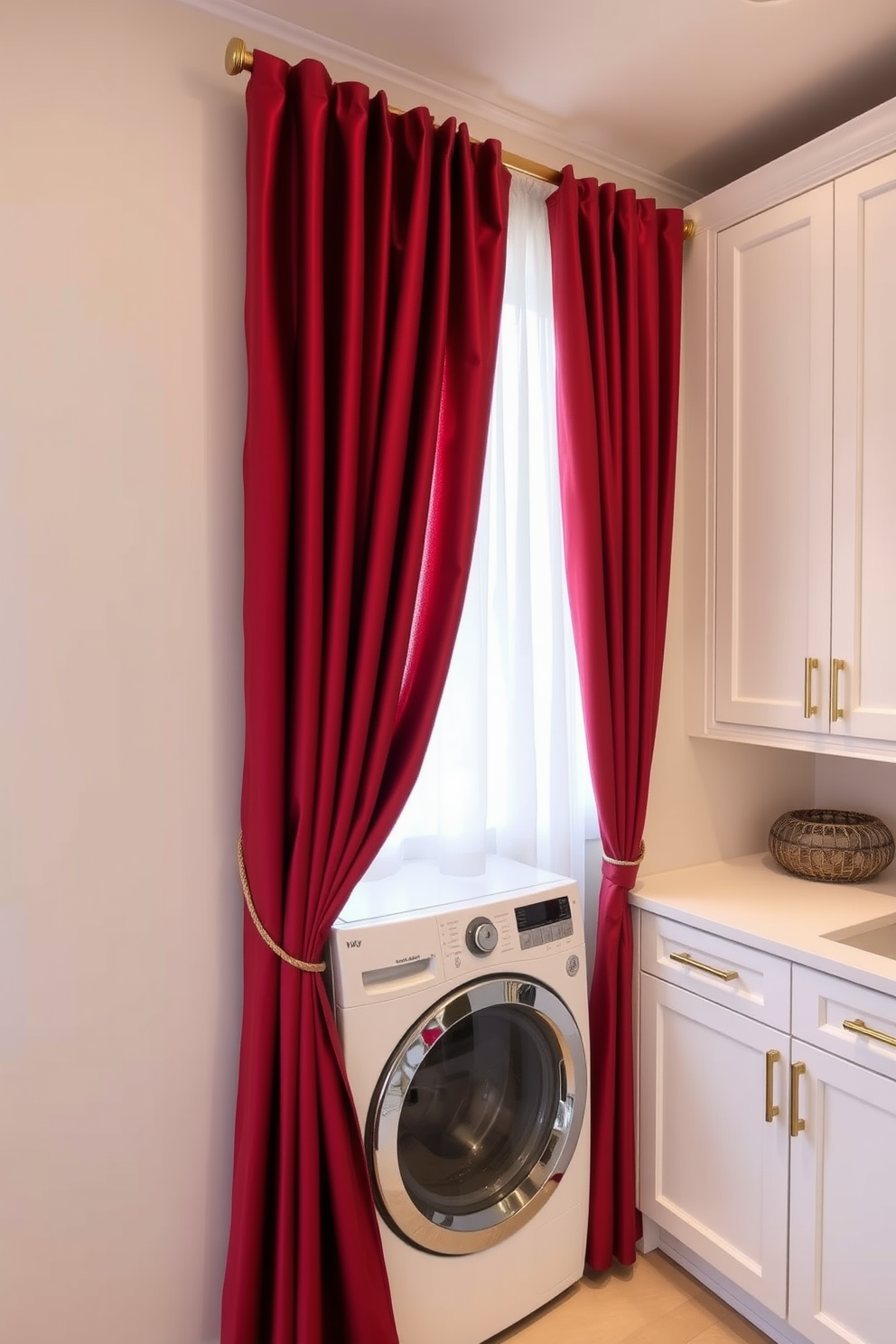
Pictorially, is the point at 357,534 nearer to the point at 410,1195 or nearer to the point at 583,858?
the point at 583,858

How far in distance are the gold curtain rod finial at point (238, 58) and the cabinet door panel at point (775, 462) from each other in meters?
1.20

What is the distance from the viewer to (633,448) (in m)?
2.08

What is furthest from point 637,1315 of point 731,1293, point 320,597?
point 320,597

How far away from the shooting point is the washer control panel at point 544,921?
1.81 meters

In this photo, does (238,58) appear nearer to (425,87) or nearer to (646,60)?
(425,87)

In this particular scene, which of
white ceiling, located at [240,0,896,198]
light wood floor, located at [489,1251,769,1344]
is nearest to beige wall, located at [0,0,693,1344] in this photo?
white ceiling, located at [240,0,896,198]

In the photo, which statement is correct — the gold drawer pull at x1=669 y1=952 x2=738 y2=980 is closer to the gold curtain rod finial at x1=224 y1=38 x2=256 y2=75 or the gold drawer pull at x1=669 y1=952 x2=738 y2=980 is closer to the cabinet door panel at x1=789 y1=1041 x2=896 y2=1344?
the cabinet door panel at x1=789 y1=1041 x2=896 y2=1344

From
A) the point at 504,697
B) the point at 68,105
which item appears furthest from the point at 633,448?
the point at 68,105

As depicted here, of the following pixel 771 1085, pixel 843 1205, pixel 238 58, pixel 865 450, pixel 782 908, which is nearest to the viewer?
pixel 238 58

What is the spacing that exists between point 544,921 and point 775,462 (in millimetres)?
1205

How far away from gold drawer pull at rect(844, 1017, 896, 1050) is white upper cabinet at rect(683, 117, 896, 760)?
562 millimetres

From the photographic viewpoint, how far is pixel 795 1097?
1.73 meters

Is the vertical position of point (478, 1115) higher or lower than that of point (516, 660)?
lower

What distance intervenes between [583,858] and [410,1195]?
0.86 m
